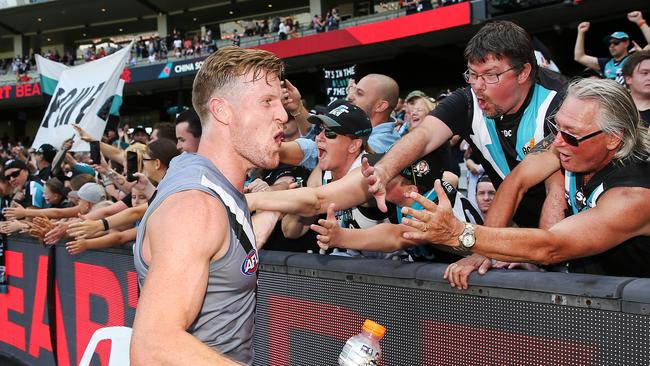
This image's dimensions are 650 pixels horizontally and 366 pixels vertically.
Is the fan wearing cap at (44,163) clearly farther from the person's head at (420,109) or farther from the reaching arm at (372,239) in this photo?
the reaching arm at (372,239)

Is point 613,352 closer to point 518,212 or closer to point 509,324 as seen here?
point 509,324

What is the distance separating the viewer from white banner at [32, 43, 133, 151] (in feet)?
24.8

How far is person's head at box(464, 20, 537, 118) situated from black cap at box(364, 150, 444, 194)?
505 mm

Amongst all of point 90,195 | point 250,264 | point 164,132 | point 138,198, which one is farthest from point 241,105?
point 90,195

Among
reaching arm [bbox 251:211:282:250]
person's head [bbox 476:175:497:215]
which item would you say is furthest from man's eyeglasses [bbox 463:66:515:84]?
person's head [bbox 476:175:497:215]

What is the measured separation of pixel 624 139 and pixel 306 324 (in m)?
1.76

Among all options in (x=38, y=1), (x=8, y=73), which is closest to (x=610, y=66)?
(x=38, y=1)

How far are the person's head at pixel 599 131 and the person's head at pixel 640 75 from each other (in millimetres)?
2033

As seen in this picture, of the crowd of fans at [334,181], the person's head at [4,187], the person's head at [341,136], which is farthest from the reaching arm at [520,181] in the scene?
the person's head at [4,187]

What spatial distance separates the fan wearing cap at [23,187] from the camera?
28.5 ft

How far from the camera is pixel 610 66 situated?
23.5ft

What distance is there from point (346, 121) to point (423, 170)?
1.80 ft

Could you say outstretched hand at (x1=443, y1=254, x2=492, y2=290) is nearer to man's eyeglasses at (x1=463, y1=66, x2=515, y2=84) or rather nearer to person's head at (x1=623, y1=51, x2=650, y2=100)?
man's eyeglasses at (x1=463, y1=66, x2=515, y2=84)

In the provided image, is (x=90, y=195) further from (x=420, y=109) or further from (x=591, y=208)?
(x=591, y=208)
